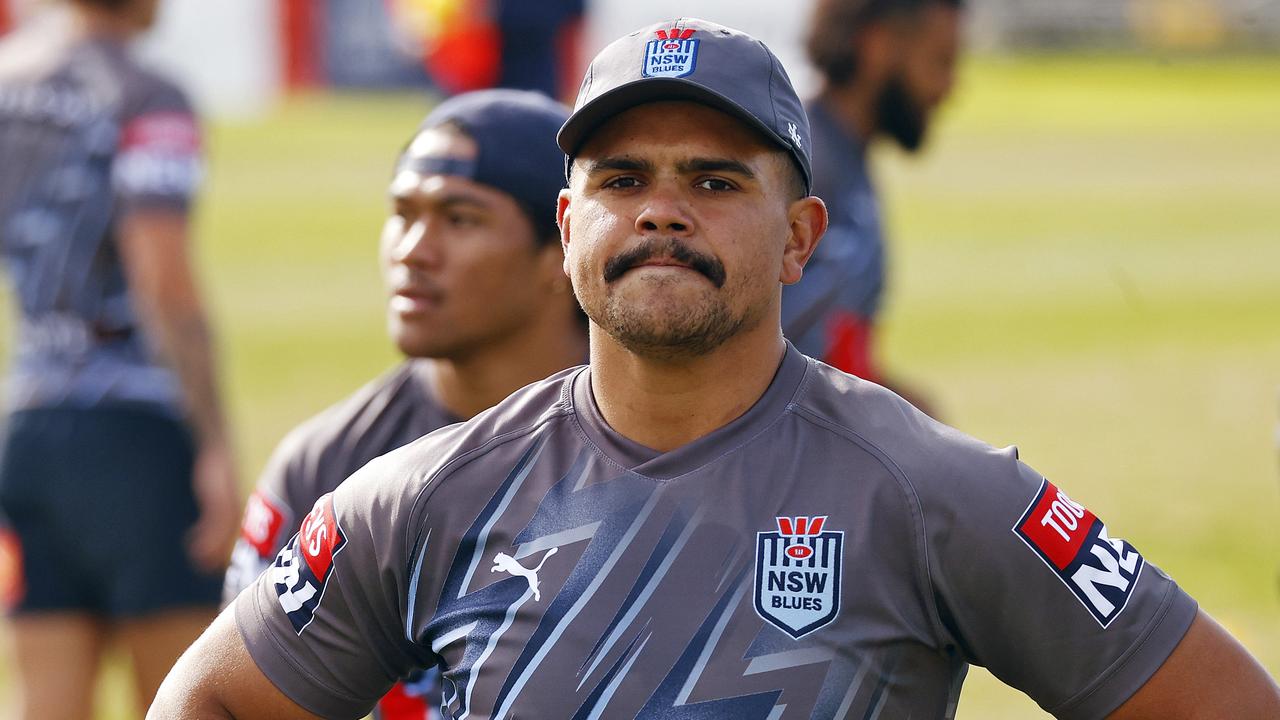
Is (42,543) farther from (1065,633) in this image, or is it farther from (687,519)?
(1065,633)

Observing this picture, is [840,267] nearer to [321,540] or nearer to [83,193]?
[83,193]

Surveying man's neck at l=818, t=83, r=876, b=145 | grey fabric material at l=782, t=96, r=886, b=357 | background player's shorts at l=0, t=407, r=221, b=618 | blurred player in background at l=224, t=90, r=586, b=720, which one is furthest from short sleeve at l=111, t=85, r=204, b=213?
man's neck at l=818, t=83, r=876, b=145

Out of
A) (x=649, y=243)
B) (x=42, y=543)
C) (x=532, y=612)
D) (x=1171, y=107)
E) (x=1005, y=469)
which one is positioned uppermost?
(x=649, y=243)

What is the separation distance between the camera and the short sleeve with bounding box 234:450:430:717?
2811 mm

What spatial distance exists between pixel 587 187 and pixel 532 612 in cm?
63

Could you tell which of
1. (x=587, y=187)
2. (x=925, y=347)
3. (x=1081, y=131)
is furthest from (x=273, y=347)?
(x=1081, y=131)

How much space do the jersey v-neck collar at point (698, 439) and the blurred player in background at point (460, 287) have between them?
4.22ft

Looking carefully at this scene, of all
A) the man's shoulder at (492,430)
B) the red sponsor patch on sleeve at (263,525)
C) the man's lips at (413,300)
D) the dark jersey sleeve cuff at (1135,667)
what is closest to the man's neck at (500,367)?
the man's lips at (413,300)

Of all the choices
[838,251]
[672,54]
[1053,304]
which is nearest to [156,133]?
[838,251]

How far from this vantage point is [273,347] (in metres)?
14.6

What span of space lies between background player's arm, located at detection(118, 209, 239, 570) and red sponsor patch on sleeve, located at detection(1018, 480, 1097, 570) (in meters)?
3.12

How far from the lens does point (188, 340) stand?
522 cm

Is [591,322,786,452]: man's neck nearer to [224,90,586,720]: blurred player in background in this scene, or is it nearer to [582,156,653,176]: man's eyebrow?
[582,156,653,176]: man's eyebrow

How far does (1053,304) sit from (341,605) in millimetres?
14306
